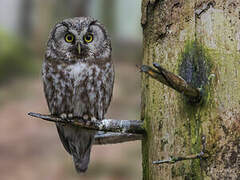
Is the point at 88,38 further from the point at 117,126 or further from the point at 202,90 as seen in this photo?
the point at 202,90

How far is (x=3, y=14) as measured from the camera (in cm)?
1889

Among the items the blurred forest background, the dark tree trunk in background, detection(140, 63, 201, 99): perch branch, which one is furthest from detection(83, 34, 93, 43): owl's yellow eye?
the dark tree trunk in background

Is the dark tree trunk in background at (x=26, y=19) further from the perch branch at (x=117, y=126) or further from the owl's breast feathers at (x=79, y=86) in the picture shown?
the perch branch at (x=117, y=126)

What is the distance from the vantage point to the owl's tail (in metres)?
3.34

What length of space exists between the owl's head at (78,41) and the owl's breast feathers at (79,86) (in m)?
0.05

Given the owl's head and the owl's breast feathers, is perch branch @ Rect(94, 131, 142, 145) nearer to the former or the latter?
the owl's breast feathers

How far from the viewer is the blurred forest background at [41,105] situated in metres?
6.23

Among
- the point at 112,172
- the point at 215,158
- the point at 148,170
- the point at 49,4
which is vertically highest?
the point at 49,4

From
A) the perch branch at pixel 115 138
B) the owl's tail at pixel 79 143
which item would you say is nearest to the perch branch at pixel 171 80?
the perch branch at pixel 115 138

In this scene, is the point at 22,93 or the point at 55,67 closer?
the point at 55,67

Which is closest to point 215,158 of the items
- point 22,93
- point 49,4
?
point 22,93

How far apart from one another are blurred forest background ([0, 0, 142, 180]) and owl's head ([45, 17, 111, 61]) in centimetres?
328

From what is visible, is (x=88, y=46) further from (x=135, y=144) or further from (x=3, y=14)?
(x=3, y=14)

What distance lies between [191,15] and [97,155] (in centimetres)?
486
